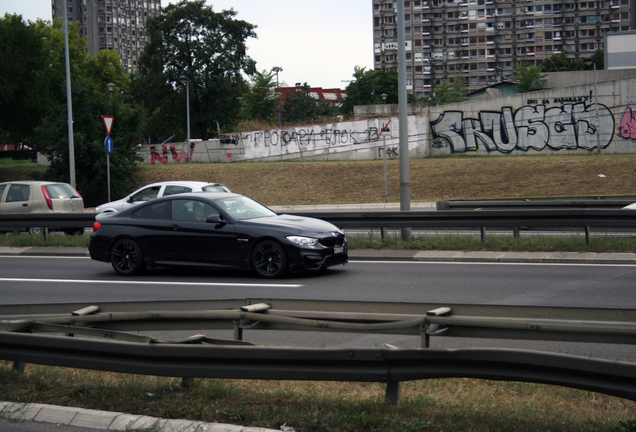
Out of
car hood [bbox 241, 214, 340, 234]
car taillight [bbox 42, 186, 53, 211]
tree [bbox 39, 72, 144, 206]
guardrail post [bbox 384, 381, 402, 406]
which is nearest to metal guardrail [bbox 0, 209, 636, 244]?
car hood [bbox 241, 214, 340, 234]

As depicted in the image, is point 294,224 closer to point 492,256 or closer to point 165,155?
point 492,256

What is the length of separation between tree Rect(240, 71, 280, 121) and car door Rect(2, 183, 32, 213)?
57978mm

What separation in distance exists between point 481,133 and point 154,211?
31.9 meters

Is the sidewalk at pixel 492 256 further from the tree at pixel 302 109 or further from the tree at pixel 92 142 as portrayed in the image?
the tree at pixel 302 109

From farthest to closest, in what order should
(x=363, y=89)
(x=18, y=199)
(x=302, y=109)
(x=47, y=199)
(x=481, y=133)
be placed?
(x=302, y=109) < (x=363, y=89) < (x=481, y=133) < (x=18, y=199) < (x=47, y=199)

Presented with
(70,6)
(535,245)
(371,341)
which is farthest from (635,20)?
(70,6)

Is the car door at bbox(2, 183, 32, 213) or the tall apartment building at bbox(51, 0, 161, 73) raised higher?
the tall apartment building at bbox(51, 0, 161, 73)

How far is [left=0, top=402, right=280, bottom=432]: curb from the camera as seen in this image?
4066mm

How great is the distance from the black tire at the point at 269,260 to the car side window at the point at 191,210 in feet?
3.39

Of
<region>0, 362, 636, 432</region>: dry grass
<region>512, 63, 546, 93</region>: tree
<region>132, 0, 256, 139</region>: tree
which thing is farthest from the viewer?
<region>512, 63, 546, 93</region>: tree

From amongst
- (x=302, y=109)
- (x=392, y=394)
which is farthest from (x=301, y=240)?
(x=302, y=109)

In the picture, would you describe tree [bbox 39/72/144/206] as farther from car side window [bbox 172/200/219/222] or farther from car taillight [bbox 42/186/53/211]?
car side window [bbox 172/200/219/222]

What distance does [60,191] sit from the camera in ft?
62.9

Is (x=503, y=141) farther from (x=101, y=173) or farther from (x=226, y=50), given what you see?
(x=226, y=50)
